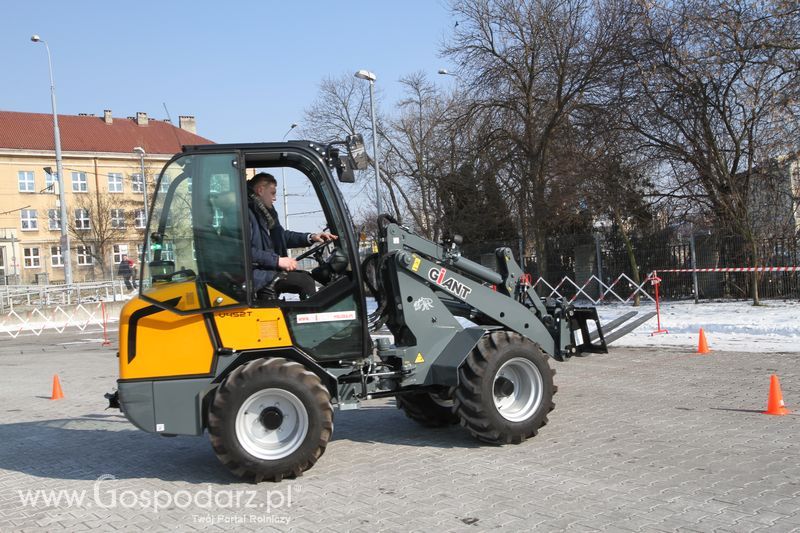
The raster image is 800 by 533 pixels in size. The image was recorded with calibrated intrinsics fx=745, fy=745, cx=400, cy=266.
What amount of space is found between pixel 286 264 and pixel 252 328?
66 centimetres

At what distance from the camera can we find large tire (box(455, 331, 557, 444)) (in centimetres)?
701

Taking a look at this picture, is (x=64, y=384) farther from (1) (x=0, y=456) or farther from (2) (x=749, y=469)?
(2) (x=749, y=469)

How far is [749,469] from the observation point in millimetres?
5969

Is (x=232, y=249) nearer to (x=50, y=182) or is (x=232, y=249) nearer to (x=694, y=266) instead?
(x=694, y=266)

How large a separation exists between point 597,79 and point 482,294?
17420 mm

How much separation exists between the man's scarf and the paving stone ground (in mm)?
2280

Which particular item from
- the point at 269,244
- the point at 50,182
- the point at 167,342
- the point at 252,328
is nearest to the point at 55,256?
the point at 50,182

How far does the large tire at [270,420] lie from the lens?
20.2ft

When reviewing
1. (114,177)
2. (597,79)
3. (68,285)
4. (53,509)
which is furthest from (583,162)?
(114,177)

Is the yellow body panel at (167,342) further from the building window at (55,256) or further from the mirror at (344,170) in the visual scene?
the building window at (55,256)

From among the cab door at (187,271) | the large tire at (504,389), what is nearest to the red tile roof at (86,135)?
the cab door at (187,271)

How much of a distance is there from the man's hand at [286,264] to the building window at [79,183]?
64.6m

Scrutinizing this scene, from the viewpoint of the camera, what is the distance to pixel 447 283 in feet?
24.6

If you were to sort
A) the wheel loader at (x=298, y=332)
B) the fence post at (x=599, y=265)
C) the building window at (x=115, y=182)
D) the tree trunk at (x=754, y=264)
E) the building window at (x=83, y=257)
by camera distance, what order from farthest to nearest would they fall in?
the building window at (x=115, y=182) → the building window at (x=83, y=257) → the fence post at (x=599, y=265) → the tree trunk at (x=754, y=264) → the wheel loader at (x=298, y=332)
